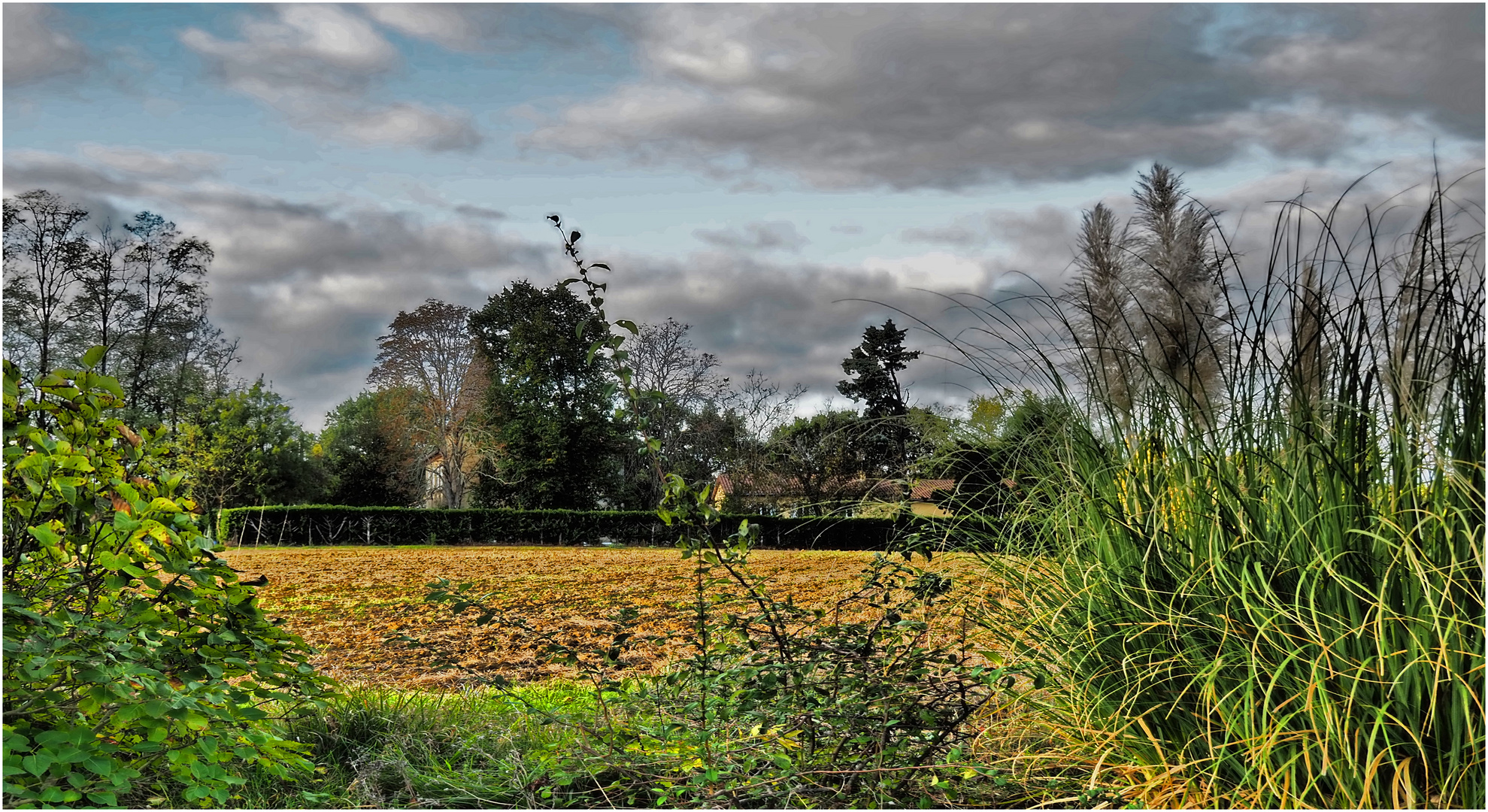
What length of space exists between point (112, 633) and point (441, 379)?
828 inches

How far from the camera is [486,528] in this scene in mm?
16531

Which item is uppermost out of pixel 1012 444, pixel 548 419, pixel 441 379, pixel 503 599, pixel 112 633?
pixel 441 379

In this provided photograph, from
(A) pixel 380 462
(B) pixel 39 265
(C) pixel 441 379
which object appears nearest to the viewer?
(B) pixel 39 265

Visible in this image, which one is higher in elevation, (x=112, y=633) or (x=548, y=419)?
(x=548, y=419)

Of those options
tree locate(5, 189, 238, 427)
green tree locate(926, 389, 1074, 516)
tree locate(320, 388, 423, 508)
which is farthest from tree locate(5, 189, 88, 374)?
green tree locate(926, 389, 1074, 516)

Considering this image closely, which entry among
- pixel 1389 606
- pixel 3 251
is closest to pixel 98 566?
pixel 1389 606

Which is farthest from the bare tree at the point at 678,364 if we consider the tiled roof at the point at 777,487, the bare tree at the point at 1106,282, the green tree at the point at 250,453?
the bare tree at the point at 1106,282

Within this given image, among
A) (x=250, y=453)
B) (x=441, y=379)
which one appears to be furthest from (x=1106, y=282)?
(x=441, y=379)

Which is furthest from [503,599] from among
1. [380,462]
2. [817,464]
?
[380,462]

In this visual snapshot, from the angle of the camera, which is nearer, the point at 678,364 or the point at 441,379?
the point at 678,364

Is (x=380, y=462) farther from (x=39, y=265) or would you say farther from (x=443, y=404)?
(x=39, y=265)

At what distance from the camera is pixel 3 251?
598 inches

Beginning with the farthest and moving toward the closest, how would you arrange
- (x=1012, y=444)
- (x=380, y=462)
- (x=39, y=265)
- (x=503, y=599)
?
(x=380, y=462) → (x=39, y=265) → (x=503, y=599) → (x=1012, y=444)

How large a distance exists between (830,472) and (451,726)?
14881mm
